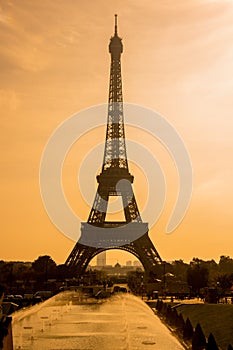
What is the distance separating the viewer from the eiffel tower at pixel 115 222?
279ft

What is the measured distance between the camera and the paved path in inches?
1003

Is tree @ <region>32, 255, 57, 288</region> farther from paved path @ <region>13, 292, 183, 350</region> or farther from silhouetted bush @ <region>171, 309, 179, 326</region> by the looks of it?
silhouetted bush @ <region>171, 309, 179, 326</region>

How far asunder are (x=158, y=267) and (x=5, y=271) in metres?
39.3

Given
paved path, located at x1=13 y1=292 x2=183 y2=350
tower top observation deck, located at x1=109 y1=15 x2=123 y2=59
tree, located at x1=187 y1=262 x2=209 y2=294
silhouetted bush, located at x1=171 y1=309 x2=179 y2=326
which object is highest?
tower top observation deck, located at x1=109 y1=15 x2=123 y2=59

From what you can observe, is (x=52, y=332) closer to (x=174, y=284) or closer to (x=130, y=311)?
(x=130, y=311)

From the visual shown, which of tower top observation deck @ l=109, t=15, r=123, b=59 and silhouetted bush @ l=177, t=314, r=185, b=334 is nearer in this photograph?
silhouetted bush @ l=177, t=314, r=185, b=334

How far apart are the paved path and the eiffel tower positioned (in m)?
39.6

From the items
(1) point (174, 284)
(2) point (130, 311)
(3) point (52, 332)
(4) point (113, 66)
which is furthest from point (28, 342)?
(4) point (113, 66)

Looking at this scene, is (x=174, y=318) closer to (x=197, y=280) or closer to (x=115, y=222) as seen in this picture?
(x=197, y=280)

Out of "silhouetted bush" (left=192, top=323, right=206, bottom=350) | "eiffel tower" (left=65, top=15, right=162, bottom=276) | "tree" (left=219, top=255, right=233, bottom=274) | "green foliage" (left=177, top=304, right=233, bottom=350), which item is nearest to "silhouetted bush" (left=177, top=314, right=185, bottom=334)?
"green foliage" (left=177, top=304, right=233, bottom=350)

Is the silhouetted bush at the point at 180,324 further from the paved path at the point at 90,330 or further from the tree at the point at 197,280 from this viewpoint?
the tree at the point at 197,280

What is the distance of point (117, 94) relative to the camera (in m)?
89.9

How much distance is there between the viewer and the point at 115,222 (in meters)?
89.9

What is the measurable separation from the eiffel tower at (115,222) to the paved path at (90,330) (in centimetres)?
3956
